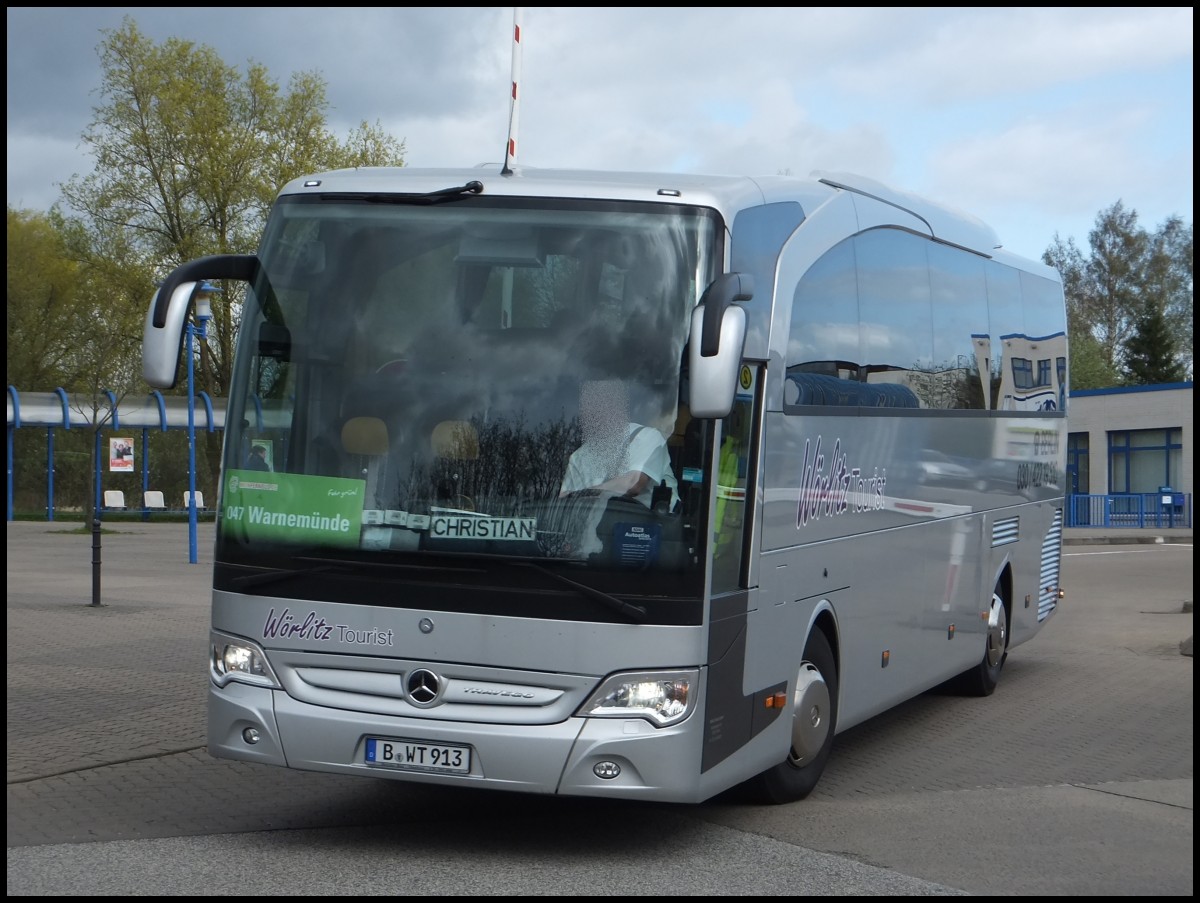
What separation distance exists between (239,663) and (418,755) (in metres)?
1.01

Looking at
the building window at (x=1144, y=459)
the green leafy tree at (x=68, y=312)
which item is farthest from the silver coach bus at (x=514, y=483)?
the building window at (x=1144, y=459)

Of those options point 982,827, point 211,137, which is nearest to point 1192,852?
point 982,827

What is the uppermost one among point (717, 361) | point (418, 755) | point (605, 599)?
point (717, 361)

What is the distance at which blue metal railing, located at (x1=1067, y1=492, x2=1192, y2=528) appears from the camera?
47031 millimetres

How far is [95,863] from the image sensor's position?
252 inches

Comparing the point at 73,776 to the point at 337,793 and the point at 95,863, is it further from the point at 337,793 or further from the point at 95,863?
the point at 95,863

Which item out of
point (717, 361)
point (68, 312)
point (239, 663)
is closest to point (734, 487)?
point (717, 361)

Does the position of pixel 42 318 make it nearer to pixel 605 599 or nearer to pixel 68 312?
pixel 68 312

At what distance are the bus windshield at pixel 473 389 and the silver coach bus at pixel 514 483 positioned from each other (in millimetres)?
12

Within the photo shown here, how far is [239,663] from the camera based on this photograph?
6.91 metres

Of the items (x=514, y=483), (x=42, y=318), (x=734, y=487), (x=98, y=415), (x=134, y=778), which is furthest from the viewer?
(x=42, y=318)

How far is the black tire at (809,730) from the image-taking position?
25.4 feet

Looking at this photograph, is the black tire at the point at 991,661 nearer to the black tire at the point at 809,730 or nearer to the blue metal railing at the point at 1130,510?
the black tire at the point at 809,730

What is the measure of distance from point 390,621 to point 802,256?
2865 mm
